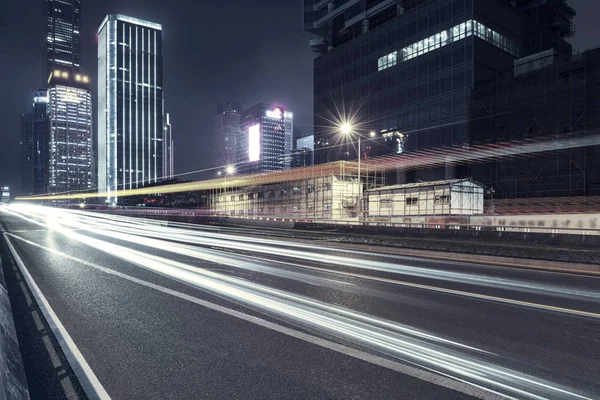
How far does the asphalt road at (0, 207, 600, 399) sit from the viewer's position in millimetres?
4137

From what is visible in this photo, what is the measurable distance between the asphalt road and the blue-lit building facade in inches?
1751

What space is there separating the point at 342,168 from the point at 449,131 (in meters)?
17.2

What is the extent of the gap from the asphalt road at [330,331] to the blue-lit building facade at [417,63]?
4446cm

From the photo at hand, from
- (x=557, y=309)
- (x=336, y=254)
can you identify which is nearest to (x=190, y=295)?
(x=557, y=309)

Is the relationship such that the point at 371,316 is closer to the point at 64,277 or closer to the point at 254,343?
the point at 254,343

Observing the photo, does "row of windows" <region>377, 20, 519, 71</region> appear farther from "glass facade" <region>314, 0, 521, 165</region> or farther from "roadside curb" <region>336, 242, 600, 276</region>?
"roadside curb" <region>336, 242, 600, 276</region>

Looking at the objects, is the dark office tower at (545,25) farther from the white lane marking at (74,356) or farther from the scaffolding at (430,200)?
the white lane marking at (74,356)

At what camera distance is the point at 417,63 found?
5534cm

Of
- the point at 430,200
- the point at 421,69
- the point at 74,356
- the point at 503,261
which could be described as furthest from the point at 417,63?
the point at 74,356

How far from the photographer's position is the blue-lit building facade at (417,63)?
164 feet

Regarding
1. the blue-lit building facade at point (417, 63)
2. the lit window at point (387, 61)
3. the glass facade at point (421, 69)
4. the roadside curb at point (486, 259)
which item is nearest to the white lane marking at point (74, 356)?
the roadside curb at point (486, 259)

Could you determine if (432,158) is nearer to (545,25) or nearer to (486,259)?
(486,259)

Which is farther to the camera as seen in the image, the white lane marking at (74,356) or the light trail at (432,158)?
the light trail at (432,158)

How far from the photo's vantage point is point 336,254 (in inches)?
631
